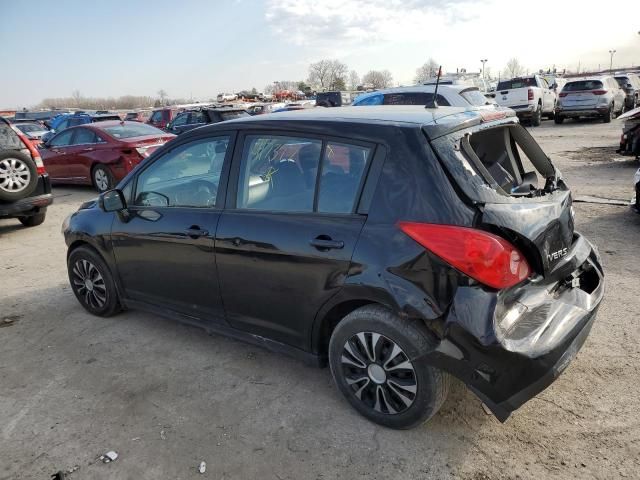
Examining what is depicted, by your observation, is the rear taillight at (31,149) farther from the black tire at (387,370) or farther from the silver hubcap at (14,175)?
the black tire at (387,370)

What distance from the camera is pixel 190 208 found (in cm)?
351

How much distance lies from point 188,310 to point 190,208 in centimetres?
77

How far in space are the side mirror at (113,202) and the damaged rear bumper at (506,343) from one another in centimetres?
268

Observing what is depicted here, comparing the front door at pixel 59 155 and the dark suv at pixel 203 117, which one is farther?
the dark suv at pixel 203 117

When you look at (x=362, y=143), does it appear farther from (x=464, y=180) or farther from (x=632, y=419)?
(x=632, y=419)

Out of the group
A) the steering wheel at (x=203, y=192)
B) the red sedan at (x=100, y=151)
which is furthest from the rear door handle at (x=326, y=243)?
the red sedan at (x=100, y=151)

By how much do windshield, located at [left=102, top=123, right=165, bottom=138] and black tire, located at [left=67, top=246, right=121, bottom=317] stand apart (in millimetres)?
6452

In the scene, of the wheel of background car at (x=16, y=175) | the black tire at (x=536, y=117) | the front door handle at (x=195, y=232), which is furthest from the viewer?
the black tire at (x=536, y=117)

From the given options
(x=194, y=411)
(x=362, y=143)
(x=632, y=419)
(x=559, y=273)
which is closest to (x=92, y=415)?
(x=194, y=411)

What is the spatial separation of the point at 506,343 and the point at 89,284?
365 centimetres

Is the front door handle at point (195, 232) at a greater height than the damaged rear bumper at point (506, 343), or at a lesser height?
greater

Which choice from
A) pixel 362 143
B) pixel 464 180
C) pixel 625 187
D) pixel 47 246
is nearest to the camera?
pixel 464 180

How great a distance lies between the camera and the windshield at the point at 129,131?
10297 mm

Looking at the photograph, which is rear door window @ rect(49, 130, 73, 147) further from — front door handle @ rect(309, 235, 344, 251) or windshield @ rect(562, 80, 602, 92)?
windshield @ rect(562, 80, 602, 92)
